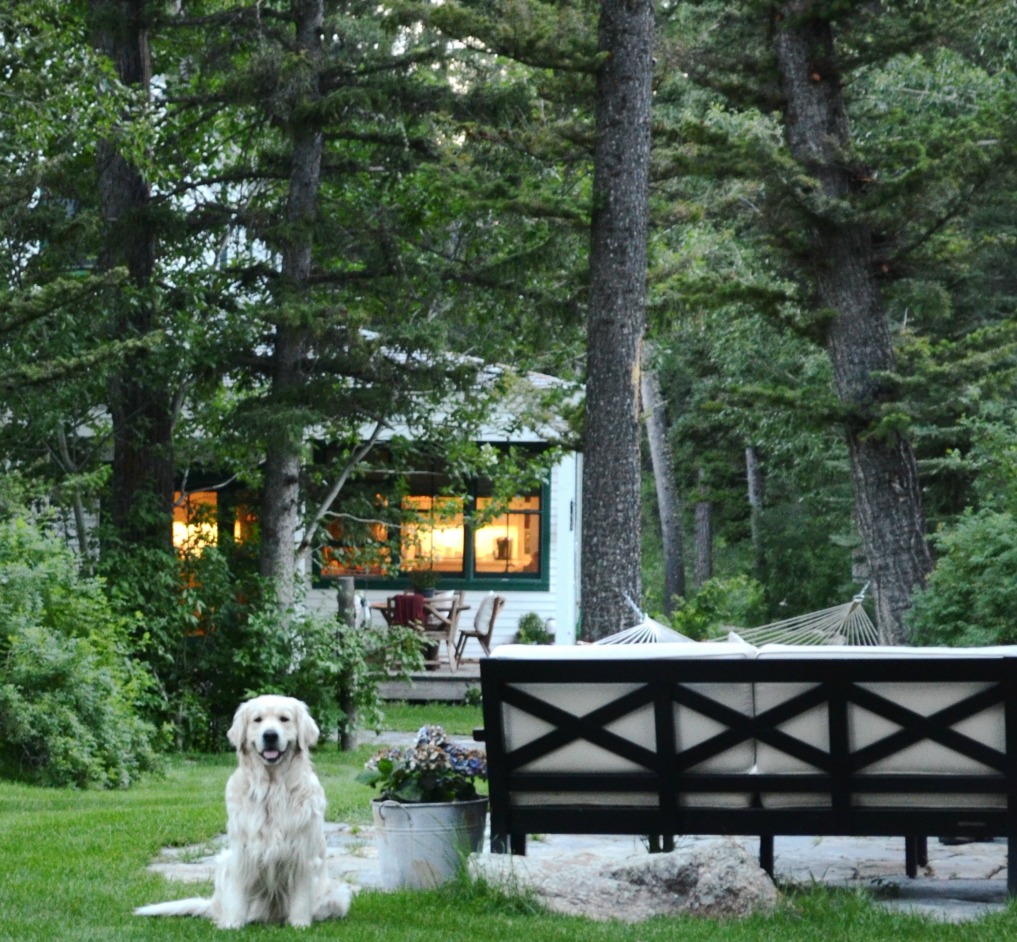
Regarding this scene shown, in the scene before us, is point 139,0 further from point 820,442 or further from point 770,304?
point 820,442

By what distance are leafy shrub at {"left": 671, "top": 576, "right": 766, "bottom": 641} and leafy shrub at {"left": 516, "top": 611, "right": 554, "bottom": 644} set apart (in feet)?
5.96

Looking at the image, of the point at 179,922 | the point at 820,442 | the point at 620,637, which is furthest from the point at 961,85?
the point at 179,922

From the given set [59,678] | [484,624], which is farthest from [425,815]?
[484,624]

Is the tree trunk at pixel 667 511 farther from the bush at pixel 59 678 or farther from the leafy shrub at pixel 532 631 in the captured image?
the bush at pixel 59 678

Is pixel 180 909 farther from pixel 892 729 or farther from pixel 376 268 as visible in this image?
pixel 376 268

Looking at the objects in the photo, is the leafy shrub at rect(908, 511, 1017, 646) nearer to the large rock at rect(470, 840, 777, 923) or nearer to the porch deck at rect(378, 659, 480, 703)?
the large rock at rect(470, 840, 777, 923)

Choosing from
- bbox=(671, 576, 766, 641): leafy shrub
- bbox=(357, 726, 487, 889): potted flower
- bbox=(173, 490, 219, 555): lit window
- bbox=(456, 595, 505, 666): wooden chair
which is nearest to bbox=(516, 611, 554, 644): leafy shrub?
bbox=(456, 595, 505, 666): wooden chair

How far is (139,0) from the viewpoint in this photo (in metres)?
15.8

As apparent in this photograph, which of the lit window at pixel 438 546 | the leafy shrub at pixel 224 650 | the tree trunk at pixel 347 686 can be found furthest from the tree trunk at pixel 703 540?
the leafy shrub at pixel 224 650

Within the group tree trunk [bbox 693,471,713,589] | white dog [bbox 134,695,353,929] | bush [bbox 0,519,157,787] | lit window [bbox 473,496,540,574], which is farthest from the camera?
tree trunk [bbox 693,471,713,589]

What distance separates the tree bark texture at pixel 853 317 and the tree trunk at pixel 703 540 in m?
21.8

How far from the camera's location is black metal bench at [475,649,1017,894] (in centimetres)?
593

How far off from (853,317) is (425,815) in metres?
7.25

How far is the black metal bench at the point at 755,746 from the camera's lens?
593 cm
